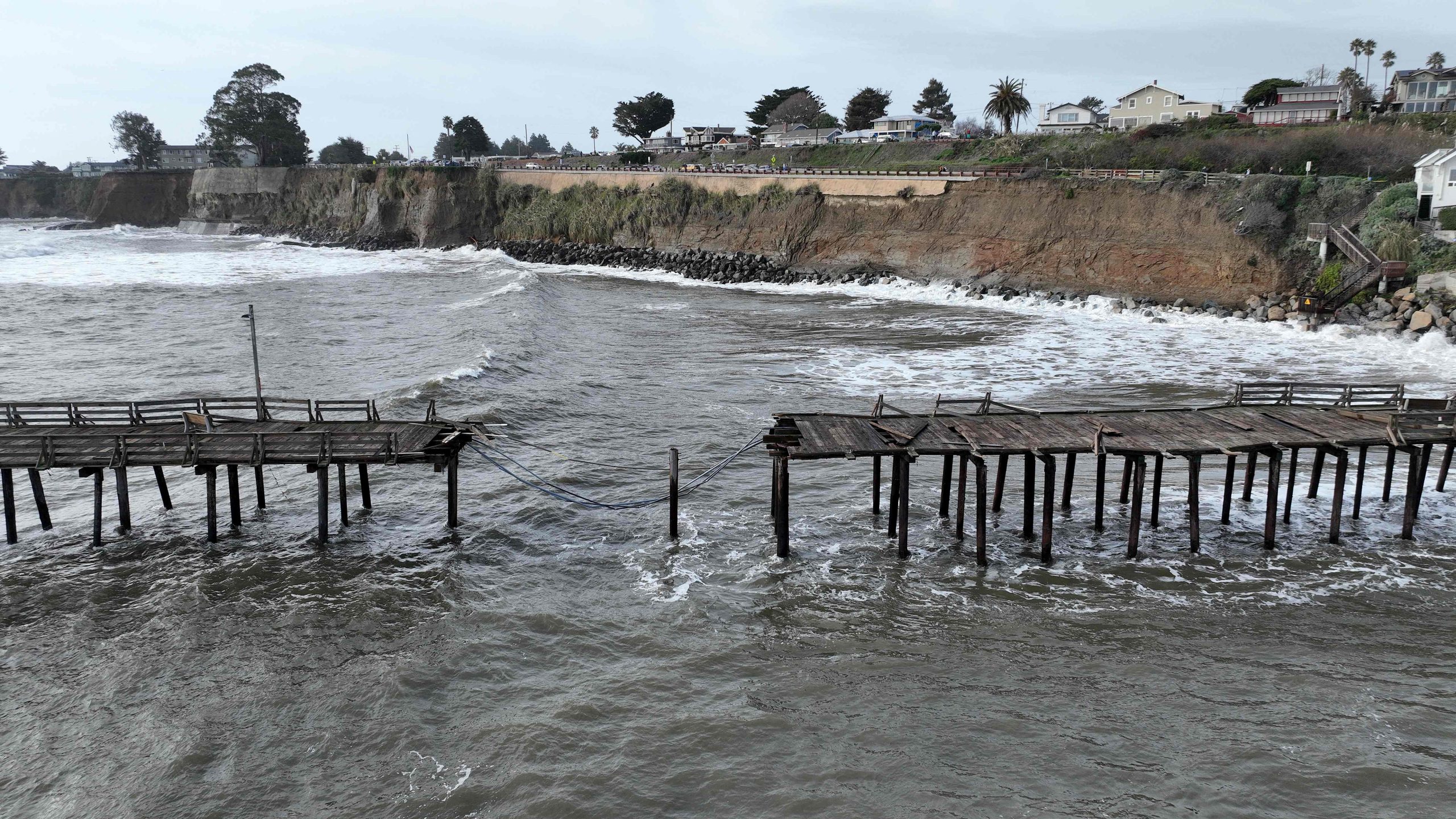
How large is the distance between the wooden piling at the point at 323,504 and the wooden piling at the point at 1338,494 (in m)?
19.6

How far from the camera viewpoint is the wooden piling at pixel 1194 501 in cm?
1709

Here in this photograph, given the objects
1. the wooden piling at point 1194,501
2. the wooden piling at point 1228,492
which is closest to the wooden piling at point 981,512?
the wooden piling at point 1194,501

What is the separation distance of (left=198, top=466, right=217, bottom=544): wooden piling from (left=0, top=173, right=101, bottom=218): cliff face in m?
169

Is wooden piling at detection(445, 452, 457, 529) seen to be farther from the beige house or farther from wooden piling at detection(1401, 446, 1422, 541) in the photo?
the beige house

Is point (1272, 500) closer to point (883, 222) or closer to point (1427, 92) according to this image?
point (883, 222)

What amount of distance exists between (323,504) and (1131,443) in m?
15.9

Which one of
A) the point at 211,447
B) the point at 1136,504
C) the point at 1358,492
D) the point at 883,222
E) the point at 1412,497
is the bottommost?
the point at 1358,492

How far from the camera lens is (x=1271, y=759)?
11492 mm

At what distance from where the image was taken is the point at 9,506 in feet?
58.5

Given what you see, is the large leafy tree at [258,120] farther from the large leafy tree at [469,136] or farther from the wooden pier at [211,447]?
the wooden pier at [211,447]

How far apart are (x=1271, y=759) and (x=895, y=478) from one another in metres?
8.67

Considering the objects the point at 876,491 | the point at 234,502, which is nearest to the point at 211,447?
the point at 234,502

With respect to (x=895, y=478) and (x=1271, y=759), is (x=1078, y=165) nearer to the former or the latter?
(x=895, y=478)

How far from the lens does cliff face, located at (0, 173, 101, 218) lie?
153500 millimetres
